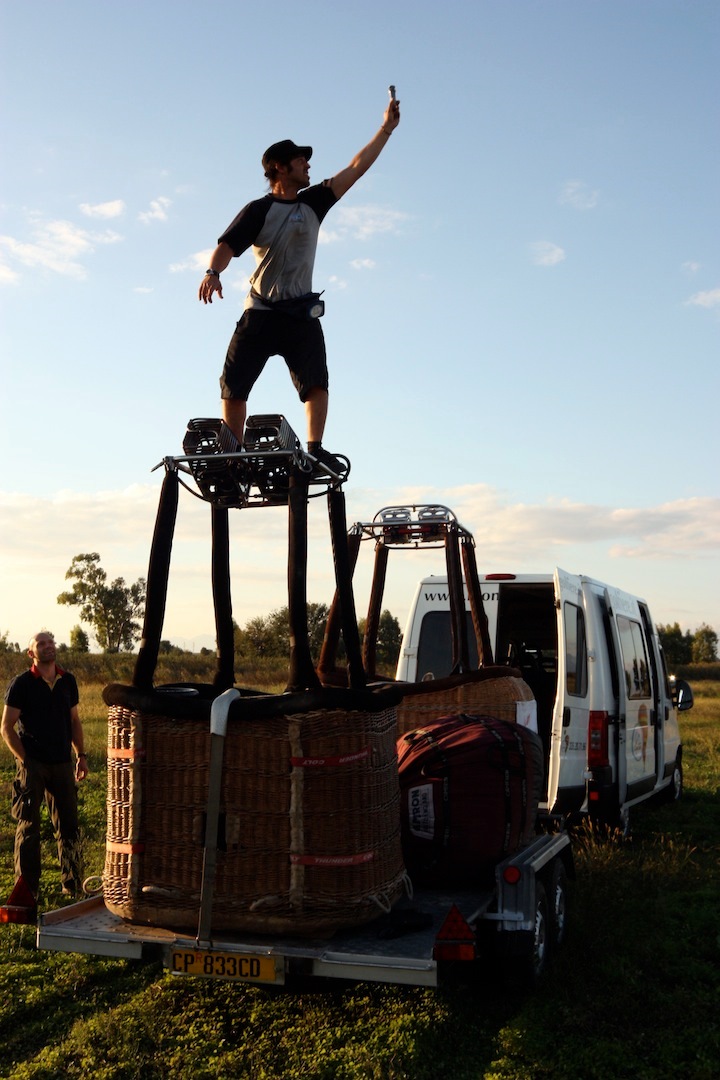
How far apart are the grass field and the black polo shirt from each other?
127cm

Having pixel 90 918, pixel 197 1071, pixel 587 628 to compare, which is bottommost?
pixel 197 1071

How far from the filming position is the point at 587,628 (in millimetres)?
9344

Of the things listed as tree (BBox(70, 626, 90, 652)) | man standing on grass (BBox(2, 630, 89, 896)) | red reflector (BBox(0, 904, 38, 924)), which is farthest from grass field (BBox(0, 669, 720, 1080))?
tree (BBox(70, 626, 90, 652))

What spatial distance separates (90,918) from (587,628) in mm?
5176

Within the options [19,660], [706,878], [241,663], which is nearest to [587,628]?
[706,878]

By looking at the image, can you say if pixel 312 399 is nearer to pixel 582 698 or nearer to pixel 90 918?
pixel 90 918

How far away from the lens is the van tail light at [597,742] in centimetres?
937

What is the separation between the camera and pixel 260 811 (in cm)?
493

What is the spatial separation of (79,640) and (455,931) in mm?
66745

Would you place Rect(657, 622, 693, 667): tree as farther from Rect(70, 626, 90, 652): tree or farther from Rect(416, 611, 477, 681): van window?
Rect(416, 611, 477, 681): van window

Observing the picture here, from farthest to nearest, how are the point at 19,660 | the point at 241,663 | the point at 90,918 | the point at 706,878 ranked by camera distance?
the point at 241,663 < the point at 19,660 < the point at 706,878 < the point at 90,918

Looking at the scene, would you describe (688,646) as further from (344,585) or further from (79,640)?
(344,585)

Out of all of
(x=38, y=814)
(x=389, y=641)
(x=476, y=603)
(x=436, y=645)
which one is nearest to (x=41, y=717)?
(x=38, y=814)

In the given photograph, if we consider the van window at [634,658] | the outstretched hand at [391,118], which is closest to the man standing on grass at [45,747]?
the outstretched hand at [391,118]
